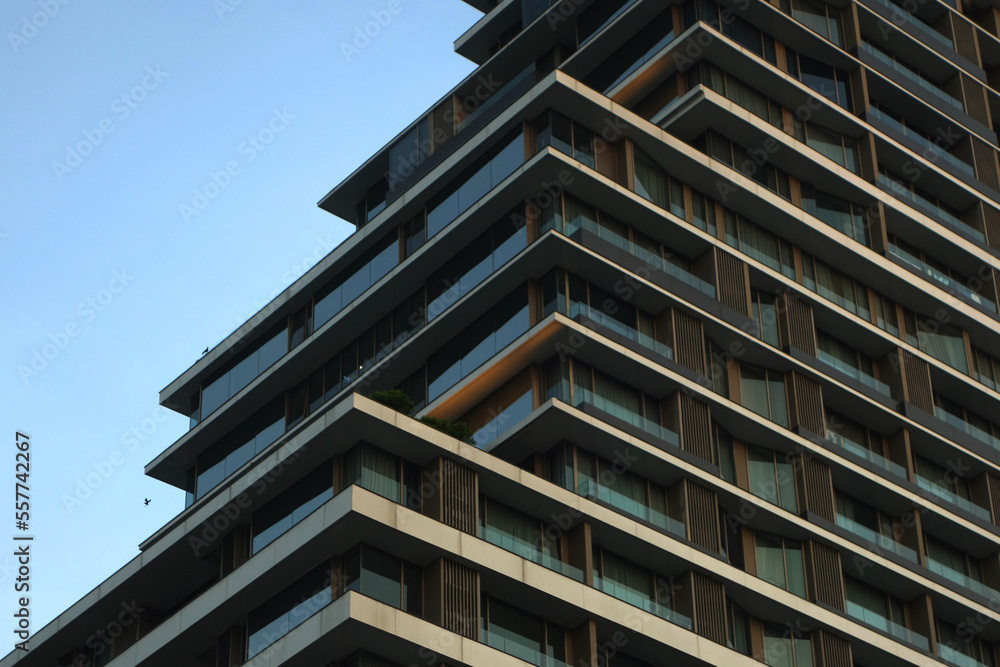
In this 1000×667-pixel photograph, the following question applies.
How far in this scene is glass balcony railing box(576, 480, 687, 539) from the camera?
55.6 metres

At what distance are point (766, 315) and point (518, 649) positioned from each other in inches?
797

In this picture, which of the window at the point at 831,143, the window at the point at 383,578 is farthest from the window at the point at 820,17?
the window at the point at 383,578

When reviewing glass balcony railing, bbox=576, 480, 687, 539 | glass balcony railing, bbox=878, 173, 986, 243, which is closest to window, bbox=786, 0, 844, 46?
glass balcony railing, bbox=878, 173, 986, 243

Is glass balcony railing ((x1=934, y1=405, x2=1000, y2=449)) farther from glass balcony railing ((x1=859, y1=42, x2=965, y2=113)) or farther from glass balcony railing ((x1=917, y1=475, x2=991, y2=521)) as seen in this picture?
glass balcony railing ((x1=859, y1=42, x2=965, y2=113))

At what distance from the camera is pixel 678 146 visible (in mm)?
64188

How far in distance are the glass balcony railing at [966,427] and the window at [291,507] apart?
29.2 meters

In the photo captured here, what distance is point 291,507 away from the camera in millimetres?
52250

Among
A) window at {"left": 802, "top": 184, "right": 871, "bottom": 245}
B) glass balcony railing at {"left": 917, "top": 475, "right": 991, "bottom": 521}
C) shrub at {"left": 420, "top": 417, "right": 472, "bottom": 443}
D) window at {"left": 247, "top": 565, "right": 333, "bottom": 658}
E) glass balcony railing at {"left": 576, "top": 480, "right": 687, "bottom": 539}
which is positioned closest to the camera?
window at {"left": 247, "top": 565, "right": 333, "bottom": 658}

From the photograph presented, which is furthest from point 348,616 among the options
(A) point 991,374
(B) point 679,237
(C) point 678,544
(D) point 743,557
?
(A) point 991,374

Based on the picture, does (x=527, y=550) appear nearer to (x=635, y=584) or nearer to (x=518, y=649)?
(x=518, y=649)

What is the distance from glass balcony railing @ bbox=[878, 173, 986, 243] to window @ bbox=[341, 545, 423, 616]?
33.3 m

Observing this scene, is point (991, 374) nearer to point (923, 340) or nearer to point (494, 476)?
point (923, 340)

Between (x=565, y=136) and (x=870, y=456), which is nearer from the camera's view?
(x=565, y=136)

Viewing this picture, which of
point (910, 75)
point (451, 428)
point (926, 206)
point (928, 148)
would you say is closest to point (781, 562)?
point (451, 428)
